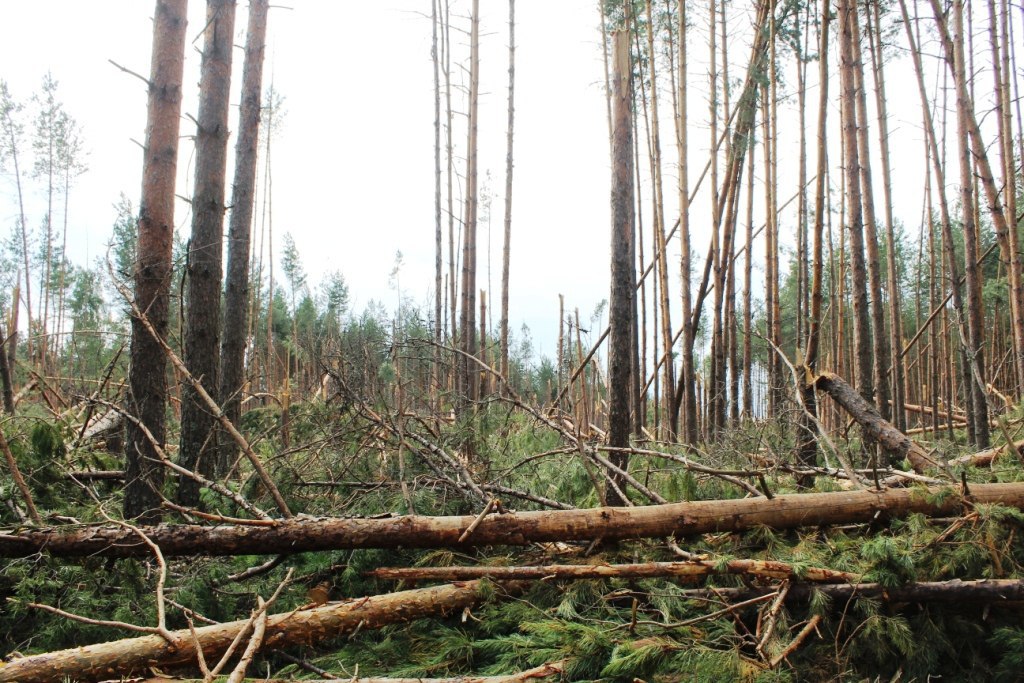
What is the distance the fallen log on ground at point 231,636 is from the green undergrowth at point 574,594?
81 millimetres

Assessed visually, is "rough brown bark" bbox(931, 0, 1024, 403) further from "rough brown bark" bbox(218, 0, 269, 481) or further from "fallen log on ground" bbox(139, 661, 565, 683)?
"rough brown bark" bbox(218, 0, 269, 481)

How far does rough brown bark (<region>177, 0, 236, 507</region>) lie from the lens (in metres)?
4.73

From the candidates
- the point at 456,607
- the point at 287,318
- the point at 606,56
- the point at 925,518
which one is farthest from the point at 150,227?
the point at 287,318

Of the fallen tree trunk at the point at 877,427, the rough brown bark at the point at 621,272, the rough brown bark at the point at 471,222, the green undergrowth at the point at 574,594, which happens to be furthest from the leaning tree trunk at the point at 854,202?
the rough brown bark at the point at 471,222

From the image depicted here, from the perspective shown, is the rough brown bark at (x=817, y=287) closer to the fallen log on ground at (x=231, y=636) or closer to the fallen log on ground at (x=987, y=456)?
the fallen log on ground at (x=987, y=456)

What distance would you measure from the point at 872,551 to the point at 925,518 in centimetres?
62

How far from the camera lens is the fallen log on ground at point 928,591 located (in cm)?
253

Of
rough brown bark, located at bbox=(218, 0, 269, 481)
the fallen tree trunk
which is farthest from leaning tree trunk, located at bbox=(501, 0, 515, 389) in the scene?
the fallen tree trunk

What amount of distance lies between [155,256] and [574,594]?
126 inches

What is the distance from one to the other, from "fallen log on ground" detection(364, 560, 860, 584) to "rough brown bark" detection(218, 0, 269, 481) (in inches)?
120

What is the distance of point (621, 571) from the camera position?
279cm

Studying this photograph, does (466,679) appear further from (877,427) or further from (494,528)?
(877,427)

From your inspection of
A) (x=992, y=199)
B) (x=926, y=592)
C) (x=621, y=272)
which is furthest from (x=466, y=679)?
(x=992, y=199)

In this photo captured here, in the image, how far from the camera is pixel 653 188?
802 centimetres
